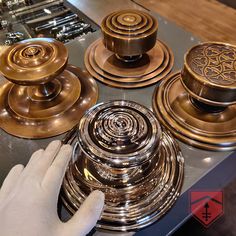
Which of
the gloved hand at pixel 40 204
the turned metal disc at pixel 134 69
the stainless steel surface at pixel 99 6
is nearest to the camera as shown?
the gloved hand at pixel 40 204

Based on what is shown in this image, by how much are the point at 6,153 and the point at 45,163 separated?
16 centimetres

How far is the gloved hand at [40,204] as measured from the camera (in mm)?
400

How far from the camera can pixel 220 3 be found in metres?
2.38

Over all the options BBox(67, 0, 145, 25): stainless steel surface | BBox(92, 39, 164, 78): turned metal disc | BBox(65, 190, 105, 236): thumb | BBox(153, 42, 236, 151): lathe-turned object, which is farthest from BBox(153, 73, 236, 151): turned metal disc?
BBox(67, 0, 145, 25): stainless steel surface

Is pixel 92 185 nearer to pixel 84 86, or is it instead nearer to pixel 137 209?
pixel 137 209

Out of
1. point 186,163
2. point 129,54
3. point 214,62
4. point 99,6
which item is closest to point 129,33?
point 129,54

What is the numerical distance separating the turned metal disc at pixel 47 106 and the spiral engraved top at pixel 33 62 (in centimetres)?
10

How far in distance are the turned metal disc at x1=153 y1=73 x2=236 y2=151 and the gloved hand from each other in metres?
0.26

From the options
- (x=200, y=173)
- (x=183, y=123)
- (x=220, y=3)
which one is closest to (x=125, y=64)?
(x=183, y=123)

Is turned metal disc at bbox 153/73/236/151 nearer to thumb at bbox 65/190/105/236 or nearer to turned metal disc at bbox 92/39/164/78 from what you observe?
turned metal disc at bbox 92/39/164/78

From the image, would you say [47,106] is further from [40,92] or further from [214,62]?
[214,62]

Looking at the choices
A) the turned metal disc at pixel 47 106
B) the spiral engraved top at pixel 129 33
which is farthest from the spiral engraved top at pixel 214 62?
the turned metal disc at pixel 47 106

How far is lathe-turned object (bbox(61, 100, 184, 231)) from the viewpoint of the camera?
46 centimetres

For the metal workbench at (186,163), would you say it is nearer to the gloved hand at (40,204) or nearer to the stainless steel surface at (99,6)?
the gloved hand at (40,204)
